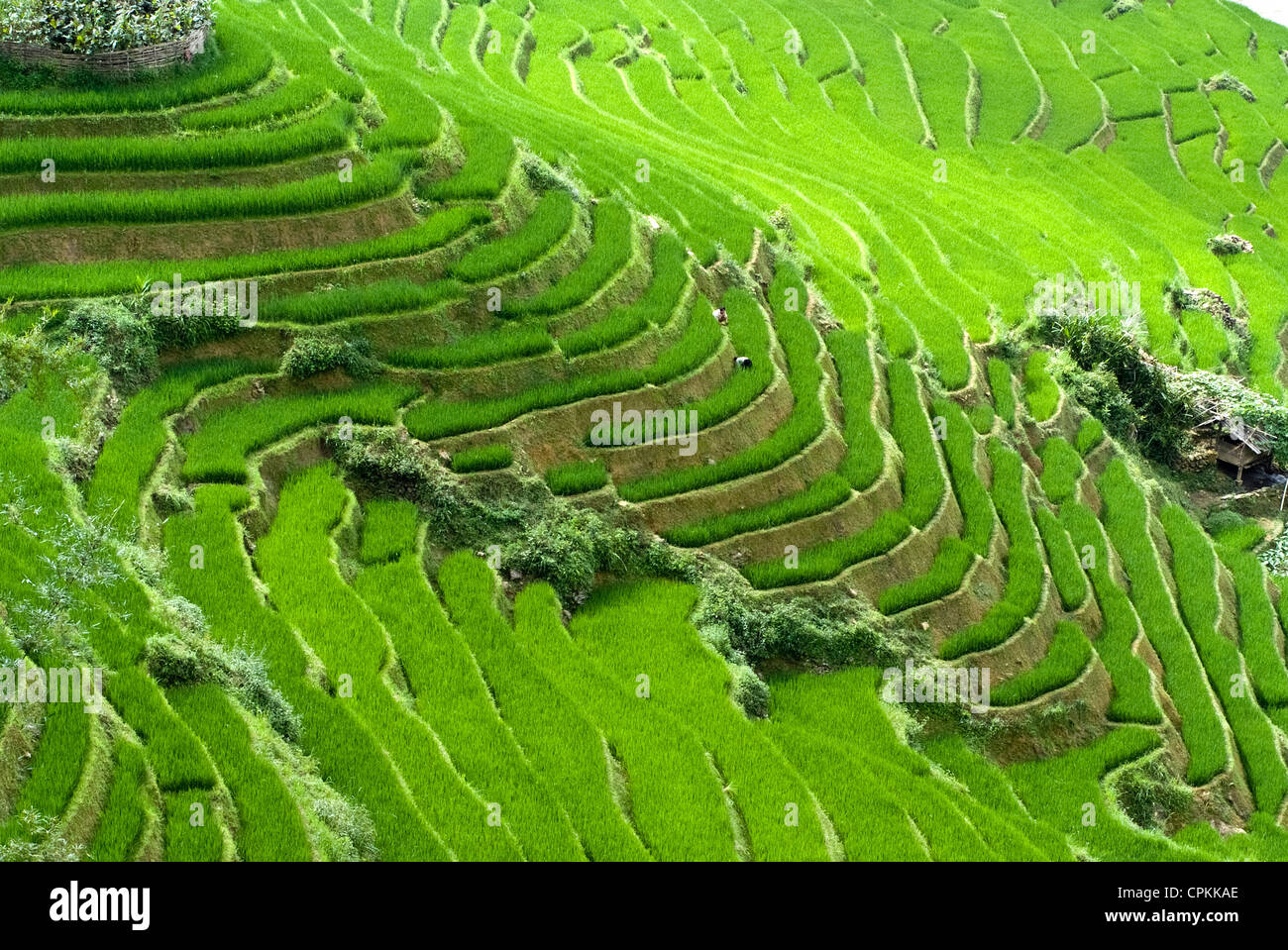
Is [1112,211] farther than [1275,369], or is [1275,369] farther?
[1112,211]

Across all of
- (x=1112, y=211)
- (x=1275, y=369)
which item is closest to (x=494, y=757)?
(x=1275, y=369)

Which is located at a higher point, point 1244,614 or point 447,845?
point 447,845

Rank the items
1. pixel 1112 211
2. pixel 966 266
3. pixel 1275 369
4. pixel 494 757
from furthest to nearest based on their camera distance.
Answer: pixel 1112 211
pixel 1275 369
pixel 966 266
pixel 494 757

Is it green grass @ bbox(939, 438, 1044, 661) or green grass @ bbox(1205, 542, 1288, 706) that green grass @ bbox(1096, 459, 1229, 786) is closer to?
green grass @ bbox(1205, 542, 1288, 706)

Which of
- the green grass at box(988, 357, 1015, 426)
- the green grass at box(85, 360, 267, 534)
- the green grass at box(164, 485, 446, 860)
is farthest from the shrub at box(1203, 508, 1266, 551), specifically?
Result: the green grass at box(164, 485, 446, 860)

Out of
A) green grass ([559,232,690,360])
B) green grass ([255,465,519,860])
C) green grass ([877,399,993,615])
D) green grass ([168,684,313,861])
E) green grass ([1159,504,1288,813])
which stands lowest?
green grass ([1159,504,1288,813])

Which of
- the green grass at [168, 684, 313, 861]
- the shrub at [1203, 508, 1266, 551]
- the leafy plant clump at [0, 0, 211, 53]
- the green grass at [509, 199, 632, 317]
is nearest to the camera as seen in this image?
the green grass at [168, 684, 313, 861]

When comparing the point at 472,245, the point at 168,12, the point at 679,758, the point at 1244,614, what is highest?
the point at 168,12

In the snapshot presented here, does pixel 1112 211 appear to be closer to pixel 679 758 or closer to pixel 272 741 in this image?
pixel 679 758

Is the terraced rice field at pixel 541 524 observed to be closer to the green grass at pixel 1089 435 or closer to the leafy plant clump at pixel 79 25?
the green grass at pixel 1089 435
